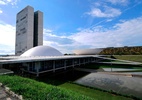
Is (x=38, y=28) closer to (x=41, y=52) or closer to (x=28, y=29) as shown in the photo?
(x=28, y=29)

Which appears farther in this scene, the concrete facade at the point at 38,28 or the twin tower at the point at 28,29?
the concrete facade at the point at 38,28

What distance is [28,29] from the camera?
55.0 m

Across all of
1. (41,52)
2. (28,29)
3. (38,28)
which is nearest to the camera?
(41,52)

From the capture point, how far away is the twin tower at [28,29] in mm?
55281

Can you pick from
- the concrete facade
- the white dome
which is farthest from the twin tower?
the white dome

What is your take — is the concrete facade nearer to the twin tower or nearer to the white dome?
the twin tower

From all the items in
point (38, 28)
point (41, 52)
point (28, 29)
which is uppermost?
point (38, 28)

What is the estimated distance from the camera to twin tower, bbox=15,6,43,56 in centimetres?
5528

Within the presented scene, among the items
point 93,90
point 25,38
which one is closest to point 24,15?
point 25,38

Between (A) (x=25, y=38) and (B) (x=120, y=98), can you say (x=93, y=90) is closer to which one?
(B) (x=120, y=98)

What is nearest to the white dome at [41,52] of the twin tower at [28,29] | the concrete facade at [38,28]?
the twin tower at [28,29]

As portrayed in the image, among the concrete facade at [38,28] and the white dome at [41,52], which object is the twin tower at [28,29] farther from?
the white dome at [41,52]

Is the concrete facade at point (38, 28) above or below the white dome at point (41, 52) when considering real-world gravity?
above

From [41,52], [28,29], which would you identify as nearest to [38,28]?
[28,29]
